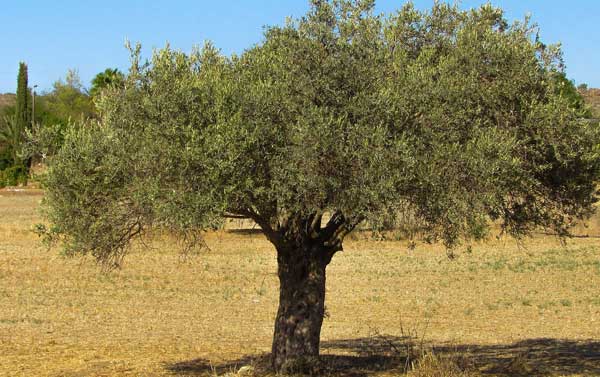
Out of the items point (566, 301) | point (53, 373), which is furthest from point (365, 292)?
point (53, 373)

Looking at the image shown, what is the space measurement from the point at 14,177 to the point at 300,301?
70.5 metres

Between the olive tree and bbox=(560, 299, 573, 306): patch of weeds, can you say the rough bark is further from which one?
bbox=(560, 299, 573, 306): patch of weeds

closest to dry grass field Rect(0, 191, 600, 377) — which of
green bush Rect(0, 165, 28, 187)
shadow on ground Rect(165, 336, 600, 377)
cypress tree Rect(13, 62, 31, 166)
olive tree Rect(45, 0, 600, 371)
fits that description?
shadow on ground Rect(165, 336, 600, 377)

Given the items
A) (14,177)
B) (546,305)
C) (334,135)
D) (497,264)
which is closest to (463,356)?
(334,135)

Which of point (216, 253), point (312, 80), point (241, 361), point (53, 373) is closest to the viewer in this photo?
point (312, 80)

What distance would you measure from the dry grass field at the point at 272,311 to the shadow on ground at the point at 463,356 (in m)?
0.04

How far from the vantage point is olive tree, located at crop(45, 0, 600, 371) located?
9.02 metres

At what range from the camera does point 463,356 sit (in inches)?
550

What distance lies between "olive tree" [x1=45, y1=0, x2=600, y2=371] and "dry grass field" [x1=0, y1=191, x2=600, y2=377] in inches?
69.4

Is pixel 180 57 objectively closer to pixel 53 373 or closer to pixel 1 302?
pixel 53 373

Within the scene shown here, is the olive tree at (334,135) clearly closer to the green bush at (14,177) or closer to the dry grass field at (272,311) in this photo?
the dry grass field at (272,311)

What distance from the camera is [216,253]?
33.1m

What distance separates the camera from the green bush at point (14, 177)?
251 ft

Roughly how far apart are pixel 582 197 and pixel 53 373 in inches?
329
